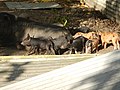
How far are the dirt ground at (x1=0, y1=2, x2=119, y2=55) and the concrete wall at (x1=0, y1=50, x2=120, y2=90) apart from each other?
23.1 feet

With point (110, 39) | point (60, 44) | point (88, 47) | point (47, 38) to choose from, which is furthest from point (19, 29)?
point (110, 39)

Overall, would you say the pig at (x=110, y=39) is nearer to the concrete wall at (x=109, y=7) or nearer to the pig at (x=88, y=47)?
the pig at (x=88, y=47)

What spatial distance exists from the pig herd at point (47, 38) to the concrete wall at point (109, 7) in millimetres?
3614

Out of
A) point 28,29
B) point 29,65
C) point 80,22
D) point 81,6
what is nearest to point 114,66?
point 29,65

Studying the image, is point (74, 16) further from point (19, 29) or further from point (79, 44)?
point (79, 44)

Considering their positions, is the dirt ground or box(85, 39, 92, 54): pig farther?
the dirt ground

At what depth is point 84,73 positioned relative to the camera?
349cm

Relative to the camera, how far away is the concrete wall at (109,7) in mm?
12739

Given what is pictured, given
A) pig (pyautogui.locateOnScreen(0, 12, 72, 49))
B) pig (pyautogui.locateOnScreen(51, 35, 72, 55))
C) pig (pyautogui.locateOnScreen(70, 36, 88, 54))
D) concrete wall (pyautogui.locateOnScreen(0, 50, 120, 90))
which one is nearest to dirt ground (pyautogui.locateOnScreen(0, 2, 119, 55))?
pig (pyautogui.locateOnScreen(0, 12, 72, 49))

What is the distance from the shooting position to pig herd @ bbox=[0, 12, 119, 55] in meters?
8.08

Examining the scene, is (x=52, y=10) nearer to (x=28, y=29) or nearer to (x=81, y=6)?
(x=81, y=6)

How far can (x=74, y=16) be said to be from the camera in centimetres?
1353

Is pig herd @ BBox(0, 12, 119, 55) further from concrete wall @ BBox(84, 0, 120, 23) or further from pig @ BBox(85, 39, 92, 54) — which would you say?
concrete wall @ BBox(84, 0, 120, 23)

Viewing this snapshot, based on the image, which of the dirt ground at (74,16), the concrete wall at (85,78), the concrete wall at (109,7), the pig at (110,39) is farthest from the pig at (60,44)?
the concrete wall at (109,7)
